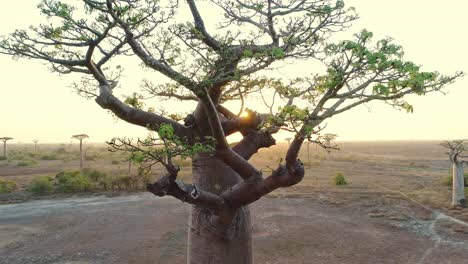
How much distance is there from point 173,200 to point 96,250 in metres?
6.06

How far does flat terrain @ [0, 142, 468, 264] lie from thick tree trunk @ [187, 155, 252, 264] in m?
1.15

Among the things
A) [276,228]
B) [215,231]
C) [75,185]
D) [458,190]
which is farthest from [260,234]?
[75,185]

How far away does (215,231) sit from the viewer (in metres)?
5.67

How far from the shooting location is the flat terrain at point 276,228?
9.09 m

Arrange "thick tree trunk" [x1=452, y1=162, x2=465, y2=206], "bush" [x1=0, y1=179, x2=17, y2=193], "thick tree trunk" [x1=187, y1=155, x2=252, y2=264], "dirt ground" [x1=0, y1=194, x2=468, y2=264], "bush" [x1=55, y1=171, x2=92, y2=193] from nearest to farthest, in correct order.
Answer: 1. "thick tree trunk" [x1=187, y1=155, x2=252, y2=264]
2. "dirt ground" [x1=0, y1=194, x2=468, y2=264]
3. "thick tree trunk" [x1=452, y1=162, x2=465, y2=206]
4. "bush" [x1=0, y1=179, x2=17, y2=193]
5. "bush" [x1=55, y1=171, x2=92, y2=193]

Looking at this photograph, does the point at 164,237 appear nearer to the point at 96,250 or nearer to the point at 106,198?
the point at 96,250

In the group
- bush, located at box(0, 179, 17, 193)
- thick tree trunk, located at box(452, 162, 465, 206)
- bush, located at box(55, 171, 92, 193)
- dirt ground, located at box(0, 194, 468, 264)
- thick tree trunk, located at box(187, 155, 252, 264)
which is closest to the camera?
thick tree trunk, located at box(187, 155, 252, 264)

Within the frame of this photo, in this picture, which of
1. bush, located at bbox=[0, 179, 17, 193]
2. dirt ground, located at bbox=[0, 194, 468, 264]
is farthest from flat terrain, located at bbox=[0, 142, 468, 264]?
bush, located at bbox=[0, 179, 17, 193]

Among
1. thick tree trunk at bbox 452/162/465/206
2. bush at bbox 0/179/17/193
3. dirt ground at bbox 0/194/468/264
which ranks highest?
thick tree trunk at bbox 452/162/465/206

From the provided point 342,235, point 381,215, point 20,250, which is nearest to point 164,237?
point 20,250

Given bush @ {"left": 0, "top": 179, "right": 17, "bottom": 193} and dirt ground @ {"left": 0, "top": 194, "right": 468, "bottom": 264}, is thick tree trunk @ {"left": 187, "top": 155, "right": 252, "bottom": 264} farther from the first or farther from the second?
bush @ {"left": 0, "top": 179, "right": 17, "bottom": 193}

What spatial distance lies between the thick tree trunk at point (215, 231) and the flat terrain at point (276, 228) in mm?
1148

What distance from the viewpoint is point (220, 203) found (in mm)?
5176

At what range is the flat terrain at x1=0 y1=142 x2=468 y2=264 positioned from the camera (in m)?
9.09
